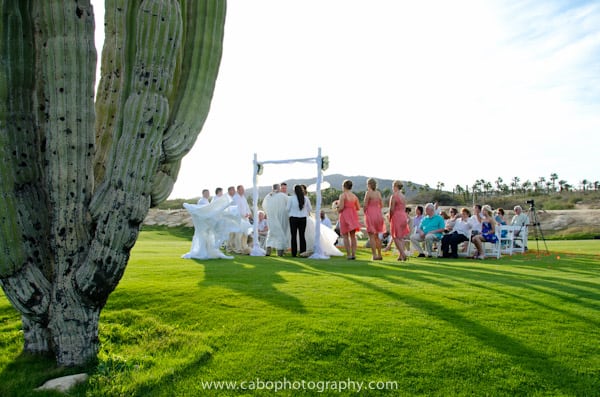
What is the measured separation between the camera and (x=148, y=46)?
14.3 feet

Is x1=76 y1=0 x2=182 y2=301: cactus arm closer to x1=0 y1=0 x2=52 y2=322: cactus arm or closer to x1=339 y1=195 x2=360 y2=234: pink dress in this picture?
x1=0 y1=0 x2=52 y2=322: cactus arm

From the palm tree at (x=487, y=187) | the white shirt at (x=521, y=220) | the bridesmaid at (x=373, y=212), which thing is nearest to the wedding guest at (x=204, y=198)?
the bridesmaid at (x=373, y=212)

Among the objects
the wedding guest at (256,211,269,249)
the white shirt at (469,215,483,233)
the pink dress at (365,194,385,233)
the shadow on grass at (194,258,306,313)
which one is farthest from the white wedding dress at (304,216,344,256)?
the white shirt at (469,215,483,233)

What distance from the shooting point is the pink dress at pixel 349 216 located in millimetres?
11641

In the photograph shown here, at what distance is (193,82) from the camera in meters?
5.05

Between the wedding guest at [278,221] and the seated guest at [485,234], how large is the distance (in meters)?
5.49

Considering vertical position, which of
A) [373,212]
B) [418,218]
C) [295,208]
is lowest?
[418,218]

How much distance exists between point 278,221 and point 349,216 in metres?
2.79

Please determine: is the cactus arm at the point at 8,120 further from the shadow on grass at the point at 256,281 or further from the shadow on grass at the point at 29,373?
the shadow on grass at the point at 256,281

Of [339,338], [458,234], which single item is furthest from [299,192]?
[339,338]

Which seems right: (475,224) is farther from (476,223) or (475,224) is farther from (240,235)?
(240,235)

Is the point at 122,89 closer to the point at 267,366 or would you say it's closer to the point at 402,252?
the point at 267,366

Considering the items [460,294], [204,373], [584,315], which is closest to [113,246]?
[204,373]

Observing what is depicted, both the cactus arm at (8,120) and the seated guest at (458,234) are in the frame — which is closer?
the cactus arm at (8,120)
